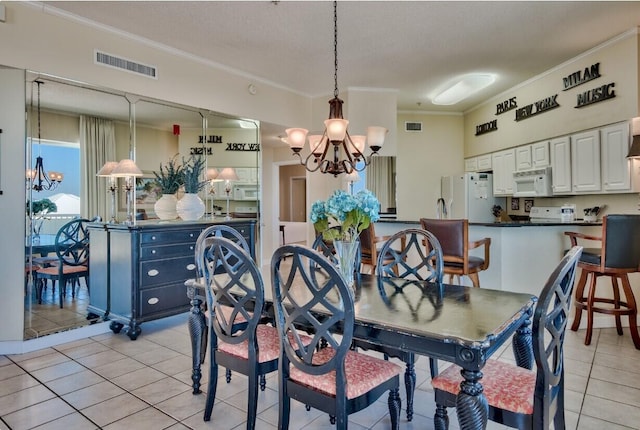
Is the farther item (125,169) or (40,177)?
(125,169)

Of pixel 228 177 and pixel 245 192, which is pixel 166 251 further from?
pixel 245 192

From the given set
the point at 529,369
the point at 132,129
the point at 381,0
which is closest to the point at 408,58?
the point at 381,0

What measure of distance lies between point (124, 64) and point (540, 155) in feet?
17.0

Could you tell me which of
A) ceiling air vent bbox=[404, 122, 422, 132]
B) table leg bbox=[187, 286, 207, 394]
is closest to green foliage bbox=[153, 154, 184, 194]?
table leg bbox=[187, 286, 207, 394]

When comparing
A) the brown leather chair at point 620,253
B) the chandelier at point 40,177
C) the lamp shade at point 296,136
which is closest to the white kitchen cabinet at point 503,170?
the brown leather chair at point 620,253

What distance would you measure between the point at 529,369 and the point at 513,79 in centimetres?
473

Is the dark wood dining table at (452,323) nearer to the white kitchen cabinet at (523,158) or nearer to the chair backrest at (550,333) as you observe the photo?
the chair backrest at (550,333)

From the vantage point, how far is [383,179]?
247 inches

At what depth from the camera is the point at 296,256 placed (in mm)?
1604

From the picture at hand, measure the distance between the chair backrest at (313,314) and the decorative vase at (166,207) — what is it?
9.18ft

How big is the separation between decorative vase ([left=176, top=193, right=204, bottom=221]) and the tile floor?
4.52 ft

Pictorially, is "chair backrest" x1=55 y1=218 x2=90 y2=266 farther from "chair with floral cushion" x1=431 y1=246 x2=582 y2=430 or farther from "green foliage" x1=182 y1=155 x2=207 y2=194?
"chair with floral cushion" x1=431 y1=246 x2=582 y2=430

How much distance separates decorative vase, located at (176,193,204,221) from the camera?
4156mm

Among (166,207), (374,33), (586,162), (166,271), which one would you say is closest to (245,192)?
(166,207)
